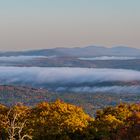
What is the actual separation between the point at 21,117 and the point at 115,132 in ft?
62.1

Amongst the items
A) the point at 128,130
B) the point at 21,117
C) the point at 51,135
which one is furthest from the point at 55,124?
the point at 128,130

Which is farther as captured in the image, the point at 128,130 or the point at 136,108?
the point at 136,108

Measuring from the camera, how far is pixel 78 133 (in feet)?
306

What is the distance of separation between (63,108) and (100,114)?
8.61 metres

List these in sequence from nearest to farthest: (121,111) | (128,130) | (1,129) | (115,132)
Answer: (128,130)
(115,132)
(1,129)
(121,111)

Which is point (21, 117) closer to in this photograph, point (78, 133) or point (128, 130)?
point (78, 133)

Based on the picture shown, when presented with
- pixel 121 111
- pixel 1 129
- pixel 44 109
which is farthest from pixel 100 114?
pixel 1 129

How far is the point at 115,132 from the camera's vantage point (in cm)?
8944

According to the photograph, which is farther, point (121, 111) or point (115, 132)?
point (121, 111)

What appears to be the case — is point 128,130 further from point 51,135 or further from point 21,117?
point 21,117

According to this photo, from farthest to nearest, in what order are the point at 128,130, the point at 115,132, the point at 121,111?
the point at 121,111
the point at 115,132
the point at 128,130

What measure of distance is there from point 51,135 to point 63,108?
8.36m

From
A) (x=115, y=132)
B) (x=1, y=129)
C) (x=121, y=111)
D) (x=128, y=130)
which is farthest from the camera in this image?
(x=121, y=111)

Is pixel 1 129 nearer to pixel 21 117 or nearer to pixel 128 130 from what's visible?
pixel 21 117
